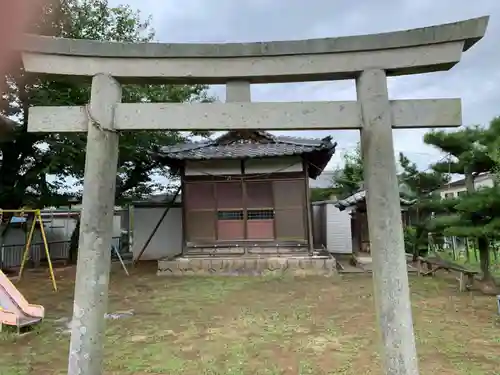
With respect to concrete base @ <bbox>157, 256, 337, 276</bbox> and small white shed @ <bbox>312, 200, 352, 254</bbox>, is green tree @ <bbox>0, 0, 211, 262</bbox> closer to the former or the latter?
concrete base @ <bbox>157, 256, 337, 276</bbox>

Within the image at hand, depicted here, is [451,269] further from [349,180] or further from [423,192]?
[349,180]

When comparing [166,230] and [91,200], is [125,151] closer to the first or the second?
[166,230]

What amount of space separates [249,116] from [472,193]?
6.33 meters

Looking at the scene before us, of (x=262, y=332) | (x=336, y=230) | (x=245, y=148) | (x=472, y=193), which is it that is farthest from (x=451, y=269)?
(x=336, y=230)

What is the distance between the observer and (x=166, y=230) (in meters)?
15.1

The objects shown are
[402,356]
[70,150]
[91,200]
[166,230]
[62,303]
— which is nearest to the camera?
[402,356]

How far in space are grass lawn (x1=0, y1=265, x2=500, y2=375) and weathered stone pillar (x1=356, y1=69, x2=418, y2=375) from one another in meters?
1.22

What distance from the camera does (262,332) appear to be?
5.63m

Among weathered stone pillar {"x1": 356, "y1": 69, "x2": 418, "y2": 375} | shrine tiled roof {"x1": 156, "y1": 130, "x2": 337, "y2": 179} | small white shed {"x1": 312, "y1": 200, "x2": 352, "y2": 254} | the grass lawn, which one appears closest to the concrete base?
the grass lawn

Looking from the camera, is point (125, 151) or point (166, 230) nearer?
point (125, 151)

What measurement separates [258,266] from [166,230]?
540 centimetres

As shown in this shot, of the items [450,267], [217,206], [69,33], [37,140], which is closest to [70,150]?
[37,140]

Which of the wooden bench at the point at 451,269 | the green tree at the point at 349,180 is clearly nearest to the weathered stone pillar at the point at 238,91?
the wooden bench at the point at 451,269

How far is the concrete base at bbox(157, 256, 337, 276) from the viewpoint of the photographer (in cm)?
1076
